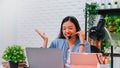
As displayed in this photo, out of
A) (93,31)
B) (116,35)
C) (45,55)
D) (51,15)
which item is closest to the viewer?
(93,31)

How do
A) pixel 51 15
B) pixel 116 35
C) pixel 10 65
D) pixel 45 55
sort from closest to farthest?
pixel 45 55
pixel 10 65
pixel 116 35
pixel 51 15

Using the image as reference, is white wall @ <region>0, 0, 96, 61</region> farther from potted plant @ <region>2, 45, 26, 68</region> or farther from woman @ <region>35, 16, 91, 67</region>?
potted plant @ <region>2, 45, 26, 68</region>

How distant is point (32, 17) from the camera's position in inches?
200

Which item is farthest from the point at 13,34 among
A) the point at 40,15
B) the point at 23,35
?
the point at 40,15

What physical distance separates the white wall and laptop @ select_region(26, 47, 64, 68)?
108 inches

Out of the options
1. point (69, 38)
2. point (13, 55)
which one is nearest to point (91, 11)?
point (69, 38)

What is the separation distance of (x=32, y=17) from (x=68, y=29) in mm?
3039

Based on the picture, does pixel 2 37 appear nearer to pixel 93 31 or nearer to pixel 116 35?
pixel 116 35

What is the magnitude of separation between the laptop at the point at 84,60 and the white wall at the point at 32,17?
2.85 m

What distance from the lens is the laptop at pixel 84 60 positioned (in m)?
1.55

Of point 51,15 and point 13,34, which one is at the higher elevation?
point 51,15

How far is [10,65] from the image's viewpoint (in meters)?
1.90

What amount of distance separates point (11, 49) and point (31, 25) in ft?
10.6

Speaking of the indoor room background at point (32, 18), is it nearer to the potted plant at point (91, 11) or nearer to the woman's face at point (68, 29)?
the potted plant at point (91, 11)
